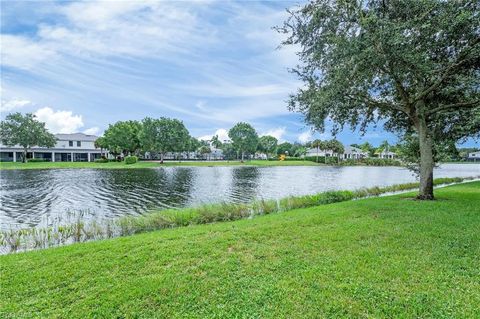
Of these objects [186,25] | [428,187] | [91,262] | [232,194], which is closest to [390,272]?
[91,262]

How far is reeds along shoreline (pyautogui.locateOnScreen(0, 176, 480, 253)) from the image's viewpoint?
9219 millimetres

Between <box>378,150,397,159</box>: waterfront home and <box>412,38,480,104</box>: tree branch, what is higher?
<box>412,38,480,104</box>: tree branch

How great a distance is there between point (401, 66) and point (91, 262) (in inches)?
452

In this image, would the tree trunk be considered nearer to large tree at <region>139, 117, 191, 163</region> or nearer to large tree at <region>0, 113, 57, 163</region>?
large tree at <region>139, 117, 191, 163</region>

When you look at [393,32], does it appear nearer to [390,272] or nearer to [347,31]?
[347,31]

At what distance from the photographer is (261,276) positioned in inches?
195

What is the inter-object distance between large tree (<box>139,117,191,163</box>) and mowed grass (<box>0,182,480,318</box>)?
5616 centimetres

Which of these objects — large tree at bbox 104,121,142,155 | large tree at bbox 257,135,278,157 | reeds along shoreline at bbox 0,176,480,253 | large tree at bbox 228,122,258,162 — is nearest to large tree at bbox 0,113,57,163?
large tree at bbox 104,121,142,155

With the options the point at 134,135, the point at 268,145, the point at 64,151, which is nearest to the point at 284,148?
the point at 268,145

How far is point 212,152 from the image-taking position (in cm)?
11056

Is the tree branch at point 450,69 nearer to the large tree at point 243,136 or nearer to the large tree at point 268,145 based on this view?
the large tree at point 243,136

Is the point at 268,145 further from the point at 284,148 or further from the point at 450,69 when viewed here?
the point at 450,69

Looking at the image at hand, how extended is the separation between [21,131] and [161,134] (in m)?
26.4

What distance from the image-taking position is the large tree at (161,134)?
201ft
